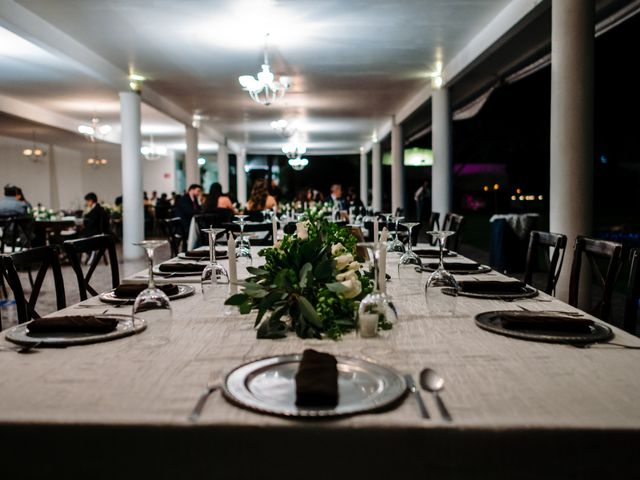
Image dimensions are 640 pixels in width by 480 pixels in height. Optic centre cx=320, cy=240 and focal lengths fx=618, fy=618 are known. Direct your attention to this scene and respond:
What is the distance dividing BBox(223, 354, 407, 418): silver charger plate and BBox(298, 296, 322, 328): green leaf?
0.19m

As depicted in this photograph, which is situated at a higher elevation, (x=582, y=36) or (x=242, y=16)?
(x=242, y=16)

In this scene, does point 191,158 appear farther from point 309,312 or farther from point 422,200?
point 309,312

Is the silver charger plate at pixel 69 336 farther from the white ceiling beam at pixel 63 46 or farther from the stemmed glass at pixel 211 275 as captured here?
the white ceiling beam at pixel 63 46

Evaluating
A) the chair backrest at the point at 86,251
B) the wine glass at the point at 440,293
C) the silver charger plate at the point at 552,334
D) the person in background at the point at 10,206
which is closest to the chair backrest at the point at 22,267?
the chair backrest at the point at 86,251

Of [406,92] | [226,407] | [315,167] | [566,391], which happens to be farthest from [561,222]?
[315,167]

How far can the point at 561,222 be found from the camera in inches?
213

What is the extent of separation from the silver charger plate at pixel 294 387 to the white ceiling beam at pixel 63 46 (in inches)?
258

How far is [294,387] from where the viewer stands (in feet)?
3.80

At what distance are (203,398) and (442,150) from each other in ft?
34.0

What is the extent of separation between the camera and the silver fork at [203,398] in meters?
1.01

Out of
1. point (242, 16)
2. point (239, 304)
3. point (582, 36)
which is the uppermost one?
point (242, 16)

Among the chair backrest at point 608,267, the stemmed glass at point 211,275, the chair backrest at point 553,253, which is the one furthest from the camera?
the chair backrest at point 553,253

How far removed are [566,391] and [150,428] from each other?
2.43 ft

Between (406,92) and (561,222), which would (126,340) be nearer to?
(561,222)
